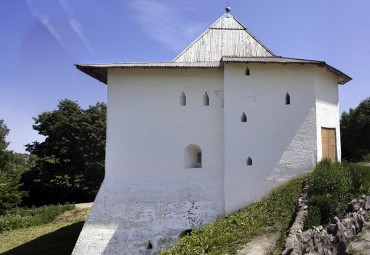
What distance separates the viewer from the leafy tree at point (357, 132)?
21.9m

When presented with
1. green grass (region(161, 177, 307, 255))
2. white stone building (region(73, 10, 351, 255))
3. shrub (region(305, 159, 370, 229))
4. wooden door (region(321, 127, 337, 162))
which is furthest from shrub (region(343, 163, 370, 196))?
wooden door (region(321, 127, 337, 162))

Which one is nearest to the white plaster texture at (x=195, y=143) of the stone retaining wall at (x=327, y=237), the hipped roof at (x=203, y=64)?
the hipped roof at (x=203, y=64)

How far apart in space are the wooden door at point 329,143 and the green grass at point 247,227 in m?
2.24

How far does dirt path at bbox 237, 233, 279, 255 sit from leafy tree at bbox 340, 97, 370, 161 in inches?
719

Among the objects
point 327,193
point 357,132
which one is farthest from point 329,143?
point 357,132

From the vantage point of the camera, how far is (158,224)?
947cm

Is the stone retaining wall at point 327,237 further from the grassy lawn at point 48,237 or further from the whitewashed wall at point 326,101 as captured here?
the grassy lawn at point 48,237

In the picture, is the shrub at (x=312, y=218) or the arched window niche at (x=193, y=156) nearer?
the shrub at (x=312, y=218)

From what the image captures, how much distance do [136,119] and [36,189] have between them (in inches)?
776

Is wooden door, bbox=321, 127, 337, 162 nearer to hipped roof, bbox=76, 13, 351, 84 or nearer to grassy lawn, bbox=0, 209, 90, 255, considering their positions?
hipped roof, bbox=76, 13, 351, 84

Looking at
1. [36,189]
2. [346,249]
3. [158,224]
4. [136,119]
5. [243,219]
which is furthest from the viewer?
[36,189]

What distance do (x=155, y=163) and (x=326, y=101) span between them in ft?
22.8

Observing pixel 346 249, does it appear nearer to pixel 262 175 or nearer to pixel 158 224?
pixel 262 175

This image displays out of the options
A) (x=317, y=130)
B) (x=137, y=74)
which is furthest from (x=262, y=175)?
(x=137, y=74)
